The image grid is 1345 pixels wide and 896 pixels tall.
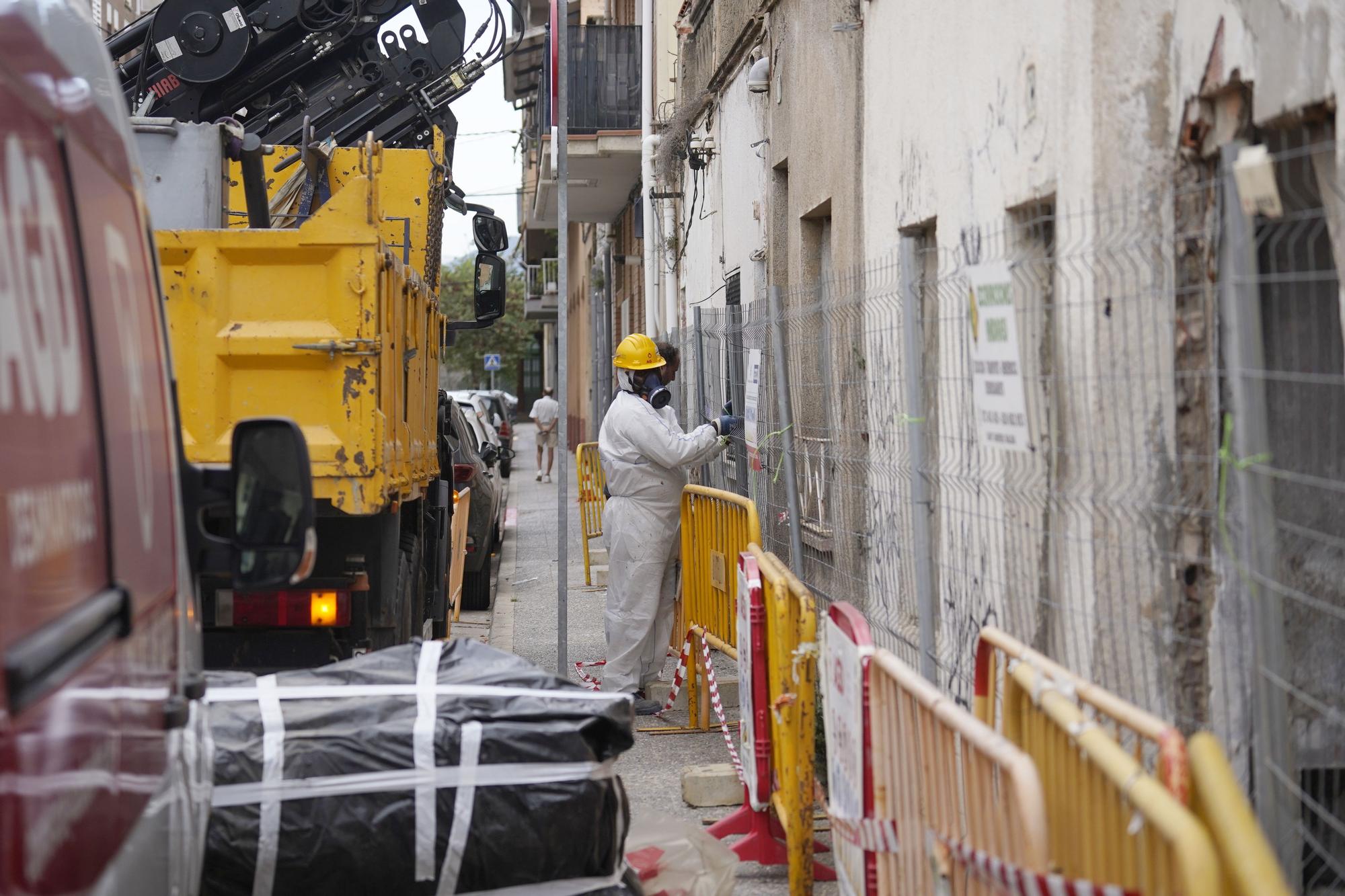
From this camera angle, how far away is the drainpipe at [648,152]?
16.8 m

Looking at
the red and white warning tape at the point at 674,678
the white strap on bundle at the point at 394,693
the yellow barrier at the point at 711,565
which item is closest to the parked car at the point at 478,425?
the red and white warning tape at the point at 674,678

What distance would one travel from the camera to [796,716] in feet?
15.3

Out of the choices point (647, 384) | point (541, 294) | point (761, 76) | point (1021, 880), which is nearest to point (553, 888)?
Result: point (1021, 880)

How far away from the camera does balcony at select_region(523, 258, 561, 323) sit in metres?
42.0

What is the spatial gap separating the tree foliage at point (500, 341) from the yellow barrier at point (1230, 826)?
69.9 m

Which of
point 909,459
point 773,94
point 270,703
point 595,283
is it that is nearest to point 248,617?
point 270,703

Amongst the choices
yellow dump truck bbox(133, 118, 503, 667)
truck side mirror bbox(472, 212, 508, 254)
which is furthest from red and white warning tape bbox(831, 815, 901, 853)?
truck side mirror bbox(472, 212, 508, 254)

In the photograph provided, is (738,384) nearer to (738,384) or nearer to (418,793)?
(738,384)

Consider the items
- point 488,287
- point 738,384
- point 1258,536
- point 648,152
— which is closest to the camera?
point 1258,536

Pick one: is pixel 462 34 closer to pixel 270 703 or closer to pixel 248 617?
pixel 248 617

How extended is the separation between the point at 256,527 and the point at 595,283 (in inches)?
1073

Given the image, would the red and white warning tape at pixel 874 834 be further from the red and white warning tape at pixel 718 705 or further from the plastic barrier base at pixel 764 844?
the red and white warning tape at pixel 718 705

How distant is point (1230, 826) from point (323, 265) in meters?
4.33

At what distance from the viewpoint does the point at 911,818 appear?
11.3 ft
